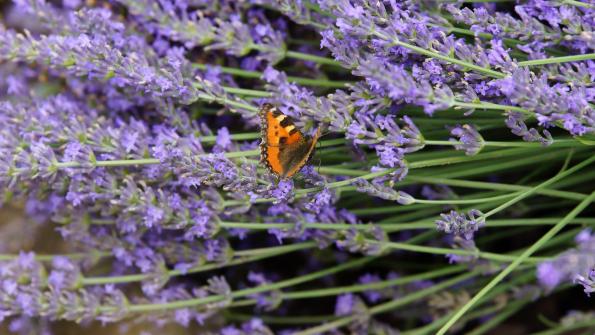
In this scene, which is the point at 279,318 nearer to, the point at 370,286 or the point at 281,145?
the point at 370,286

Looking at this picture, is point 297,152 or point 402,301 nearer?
point 297,152

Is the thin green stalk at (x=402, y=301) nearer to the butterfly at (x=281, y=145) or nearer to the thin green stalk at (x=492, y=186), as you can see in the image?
the thin green stalk at (x=492, y=186)

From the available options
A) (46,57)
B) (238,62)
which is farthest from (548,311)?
(46,57)

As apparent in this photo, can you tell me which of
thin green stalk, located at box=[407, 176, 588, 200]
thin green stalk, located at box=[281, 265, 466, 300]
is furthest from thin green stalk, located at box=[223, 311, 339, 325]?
thin green stalk, located at box=[407, 176, 588, 200]

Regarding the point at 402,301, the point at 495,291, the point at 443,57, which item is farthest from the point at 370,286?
the point at 443,57

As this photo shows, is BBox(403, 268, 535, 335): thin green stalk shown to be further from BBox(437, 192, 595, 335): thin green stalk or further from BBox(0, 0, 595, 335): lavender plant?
BBox(437, 192, 595, 335): thin green stalk

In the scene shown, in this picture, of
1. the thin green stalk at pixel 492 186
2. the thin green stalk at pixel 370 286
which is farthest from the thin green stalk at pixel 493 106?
the thin green stalk at pixel 370 286
